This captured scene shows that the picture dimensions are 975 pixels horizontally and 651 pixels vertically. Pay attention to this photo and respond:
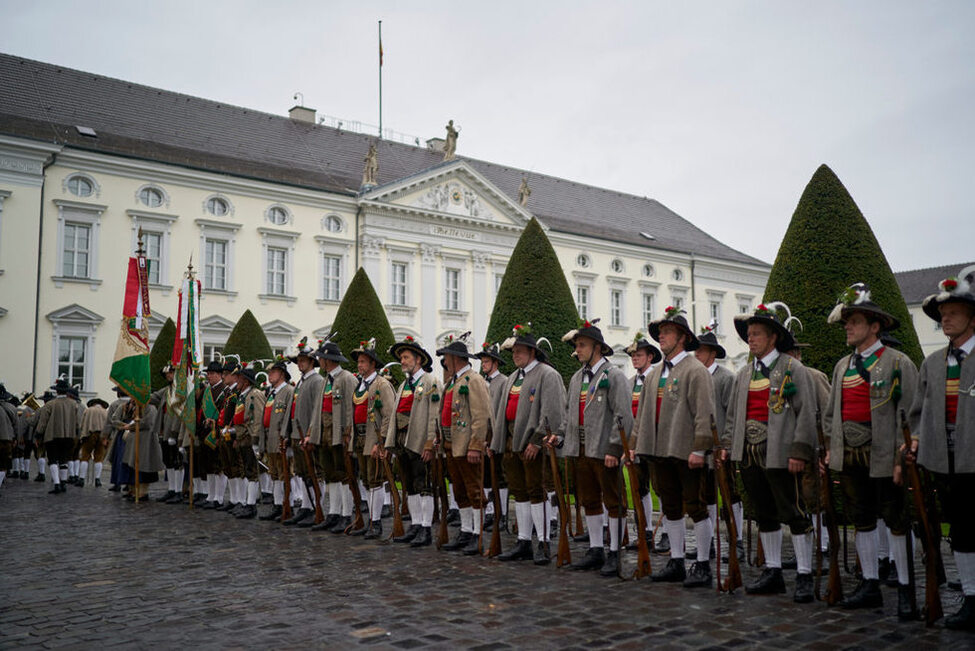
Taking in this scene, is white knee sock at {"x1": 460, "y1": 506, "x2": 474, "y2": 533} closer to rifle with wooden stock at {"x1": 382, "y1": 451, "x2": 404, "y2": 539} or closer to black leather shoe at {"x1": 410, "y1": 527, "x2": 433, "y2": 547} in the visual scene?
black leather shoe at {"x1": 410, "y1": 527, "x2": 433, "y2": 547}

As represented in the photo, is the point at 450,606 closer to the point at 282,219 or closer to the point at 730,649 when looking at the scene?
the point at 730,649

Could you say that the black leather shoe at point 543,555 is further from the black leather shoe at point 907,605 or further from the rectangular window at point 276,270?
the rectangular window at point 276,270

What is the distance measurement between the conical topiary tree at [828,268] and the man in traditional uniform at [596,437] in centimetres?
320

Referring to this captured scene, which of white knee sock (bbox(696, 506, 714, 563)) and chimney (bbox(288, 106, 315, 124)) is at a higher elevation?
chimney (bbox(288, 106, 315, 124))

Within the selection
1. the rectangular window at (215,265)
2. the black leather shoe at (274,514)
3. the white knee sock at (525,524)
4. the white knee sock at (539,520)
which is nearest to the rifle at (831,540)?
the white knee sock at (539,520)

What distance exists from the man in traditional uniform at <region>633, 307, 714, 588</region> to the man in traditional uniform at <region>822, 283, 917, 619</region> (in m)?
1.06

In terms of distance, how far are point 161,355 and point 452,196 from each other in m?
19.2

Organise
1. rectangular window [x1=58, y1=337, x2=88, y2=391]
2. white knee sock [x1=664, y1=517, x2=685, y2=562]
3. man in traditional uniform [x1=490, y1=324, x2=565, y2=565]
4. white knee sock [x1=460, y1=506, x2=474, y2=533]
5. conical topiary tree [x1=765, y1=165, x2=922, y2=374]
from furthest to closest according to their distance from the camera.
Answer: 1. rectangular window [x1=58, y1=337, x2=88, y2=391]
2. conical topiary tree [x1=765, y1=165, x2=922, y2=374]
3. white knee sock [x1=460, y1=506, x2=474, y2=533]
4. man in traditional uniform [x1=490, y1=324, x2=565, y2=565]
5. white knee sock [x1=664, y1=517, x2=685, y2=562]

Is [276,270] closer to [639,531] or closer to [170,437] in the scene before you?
→ [170,437]

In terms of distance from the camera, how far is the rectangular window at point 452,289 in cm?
3828

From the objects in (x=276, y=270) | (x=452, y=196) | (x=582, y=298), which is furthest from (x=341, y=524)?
(x=582, y=298)

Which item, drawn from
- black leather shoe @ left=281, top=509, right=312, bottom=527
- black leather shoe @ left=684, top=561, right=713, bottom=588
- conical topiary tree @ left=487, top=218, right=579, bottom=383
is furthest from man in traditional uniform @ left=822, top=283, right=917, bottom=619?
conical topiary tree @ left=487, top=218, right=579, bottom=383

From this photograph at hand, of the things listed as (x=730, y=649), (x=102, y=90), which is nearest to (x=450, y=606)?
(x=730, y=649)

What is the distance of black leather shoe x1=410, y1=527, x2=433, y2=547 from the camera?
945 cm
